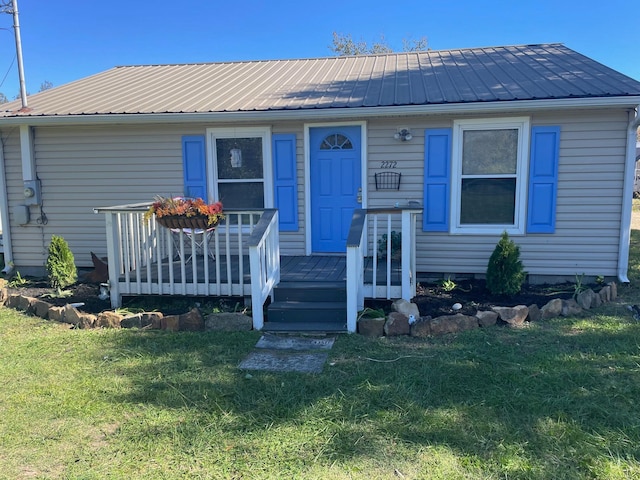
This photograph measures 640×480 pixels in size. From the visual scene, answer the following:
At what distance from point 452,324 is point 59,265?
5.28 metres

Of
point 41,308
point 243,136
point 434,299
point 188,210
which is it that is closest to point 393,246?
point 434,299

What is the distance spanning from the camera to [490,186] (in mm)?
6266

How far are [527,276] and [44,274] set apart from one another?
7518 mm

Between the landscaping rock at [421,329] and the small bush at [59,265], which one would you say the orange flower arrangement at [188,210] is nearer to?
the small bush at [59,265]

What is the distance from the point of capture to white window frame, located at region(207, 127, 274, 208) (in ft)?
21.9

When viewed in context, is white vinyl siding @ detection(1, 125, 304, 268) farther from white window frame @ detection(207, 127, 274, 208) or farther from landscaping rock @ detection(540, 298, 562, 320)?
landscaping rock @ detection(540, 298, 562, 320)

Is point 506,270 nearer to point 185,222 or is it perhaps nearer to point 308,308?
point 308,308

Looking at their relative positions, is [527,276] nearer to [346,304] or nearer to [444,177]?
[444,177]

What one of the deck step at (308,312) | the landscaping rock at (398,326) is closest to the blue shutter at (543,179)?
the landscaping rock at (398,326)

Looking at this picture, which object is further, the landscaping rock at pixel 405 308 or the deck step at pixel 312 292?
the deck step at pixel 312 292

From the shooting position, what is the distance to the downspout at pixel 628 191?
571 cm

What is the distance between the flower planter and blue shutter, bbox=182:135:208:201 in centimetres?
171

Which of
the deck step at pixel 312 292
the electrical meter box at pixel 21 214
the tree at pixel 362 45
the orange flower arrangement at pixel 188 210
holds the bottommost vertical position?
the deck step at pixel 312 292

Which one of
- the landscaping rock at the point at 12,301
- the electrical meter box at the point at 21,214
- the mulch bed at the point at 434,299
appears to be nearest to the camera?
the mulch bed at the point at 434,299
